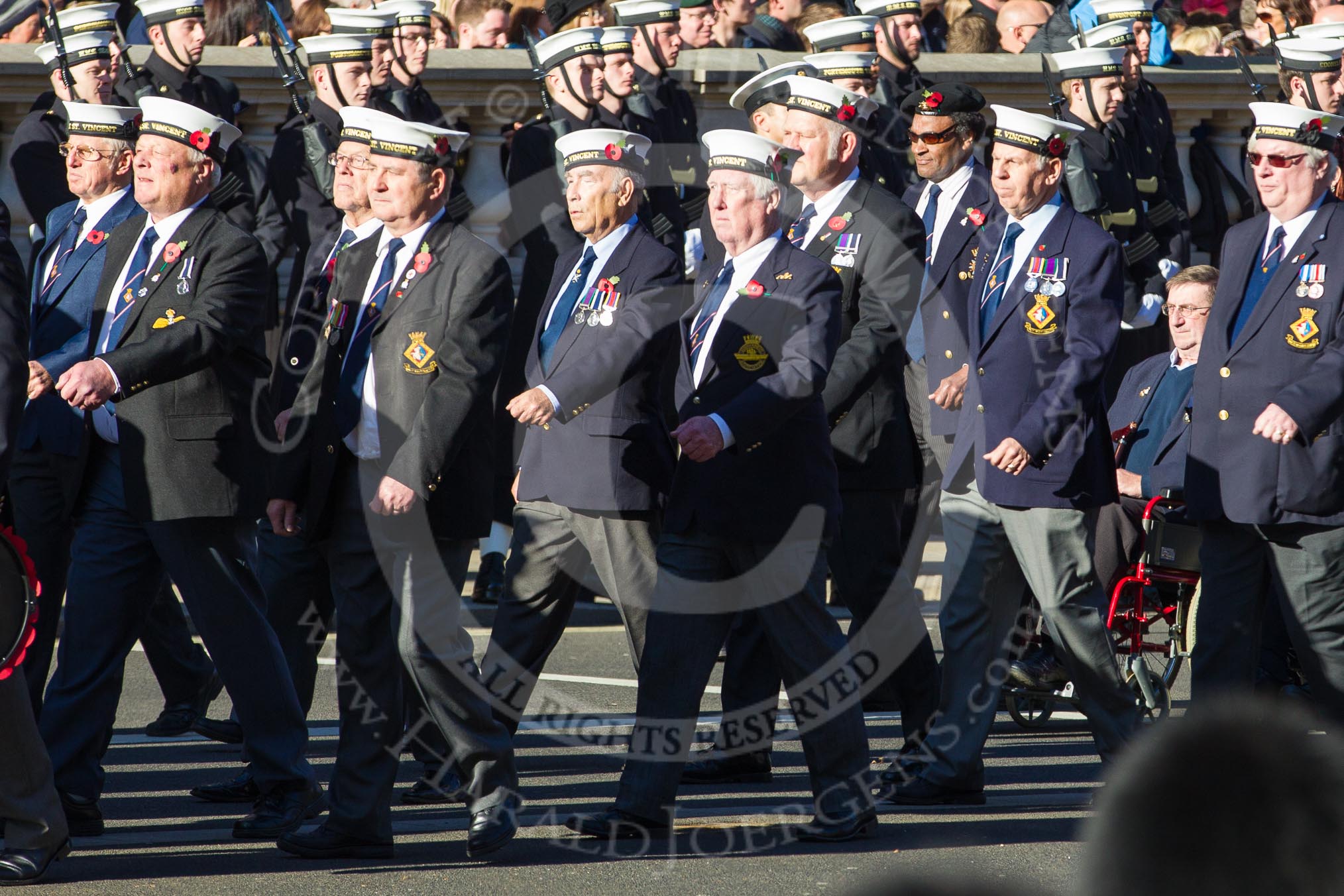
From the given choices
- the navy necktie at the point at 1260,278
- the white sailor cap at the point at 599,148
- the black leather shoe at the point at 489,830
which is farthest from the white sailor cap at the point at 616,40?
the black leather shoe at the point at 489,830

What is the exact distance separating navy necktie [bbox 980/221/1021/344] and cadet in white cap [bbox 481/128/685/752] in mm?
904

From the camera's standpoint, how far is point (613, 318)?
5.60 metres

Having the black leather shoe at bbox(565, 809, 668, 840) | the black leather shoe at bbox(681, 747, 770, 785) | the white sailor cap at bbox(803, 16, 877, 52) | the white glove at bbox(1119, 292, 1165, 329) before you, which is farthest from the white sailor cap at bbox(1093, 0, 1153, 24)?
the black leather shoe at bbox(565, 809, 668, 840)

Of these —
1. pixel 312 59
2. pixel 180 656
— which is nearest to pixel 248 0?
pixel 312 59

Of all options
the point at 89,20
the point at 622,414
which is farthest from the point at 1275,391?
the point at 89,20

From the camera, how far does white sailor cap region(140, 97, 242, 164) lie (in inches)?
213

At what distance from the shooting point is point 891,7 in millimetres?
9625

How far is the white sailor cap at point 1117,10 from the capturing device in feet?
32.7

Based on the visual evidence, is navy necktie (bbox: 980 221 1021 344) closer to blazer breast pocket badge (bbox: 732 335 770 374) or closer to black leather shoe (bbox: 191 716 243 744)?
blazer breast pocket badge (bbox: 732 335 770 374)

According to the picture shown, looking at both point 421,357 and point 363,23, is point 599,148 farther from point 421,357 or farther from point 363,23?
point 363,23

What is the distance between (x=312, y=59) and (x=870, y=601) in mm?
4029


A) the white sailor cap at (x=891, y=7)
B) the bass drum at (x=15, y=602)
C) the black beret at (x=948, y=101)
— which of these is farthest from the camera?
the white sailor cap at (x=891, y=7)

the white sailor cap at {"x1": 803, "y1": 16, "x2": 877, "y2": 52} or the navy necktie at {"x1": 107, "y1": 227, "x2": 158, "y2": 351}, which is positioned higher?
the white sailor cap at {"x1": 803, "y1": 16, "x2": 877, "y2": 52}

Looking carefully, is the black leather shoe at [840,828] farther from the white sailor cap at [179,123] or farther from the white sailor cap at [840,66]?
the white sailor cap at [840,66]
